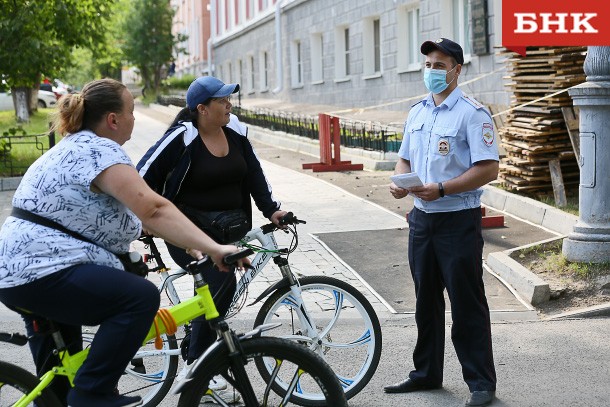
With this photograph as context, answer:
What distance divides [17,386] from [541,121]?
8.96 m

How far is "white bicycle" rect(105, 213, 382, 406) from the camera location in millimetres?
5430

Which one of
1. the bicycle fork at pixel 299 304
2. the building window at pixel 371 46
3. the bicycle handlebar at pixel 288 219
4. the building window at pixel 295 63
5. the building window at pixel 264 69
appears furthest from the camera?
the building window at pixel 264 69

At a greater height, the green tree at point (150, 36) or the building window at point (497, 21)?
the green tree at point (150, 36)

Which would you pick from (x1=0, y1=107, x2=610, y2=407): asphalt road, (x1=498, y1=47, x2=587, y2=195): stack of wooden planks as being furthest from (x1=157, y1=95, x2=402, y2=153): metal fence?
(x1=0, y1=107, x2=610, y2=407): asphalt road

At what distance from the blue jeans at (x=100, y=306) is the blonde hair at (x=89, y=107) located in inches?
24.6

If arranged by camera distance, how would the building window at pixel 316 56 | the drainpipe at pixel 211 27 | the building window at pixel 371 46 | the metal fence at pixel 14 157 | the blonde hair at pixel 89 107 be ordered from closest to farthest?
1. the blonde hair at pixel 89 107
2. the metal fence at pixel 14 157
3. the building window at pixel 371 46
4. the building window at pixel 316 56
5. the drainpipe at pixel 211 27

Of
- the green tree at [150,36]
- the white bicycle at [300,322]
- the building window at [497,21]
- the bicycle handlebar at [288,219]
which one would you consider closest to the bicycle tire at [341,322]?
the white bicycle at [300,322]

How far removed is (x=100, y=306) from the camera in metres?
3.96

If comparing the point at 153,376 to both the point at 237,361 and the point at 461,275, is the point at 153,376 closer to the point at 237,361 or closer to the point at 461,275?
the point at 237,361

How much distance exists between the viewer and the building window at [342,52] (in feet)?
99.6

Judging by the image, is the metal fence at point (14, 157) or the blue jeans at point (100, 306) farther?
the metal fence at point (14, 157)

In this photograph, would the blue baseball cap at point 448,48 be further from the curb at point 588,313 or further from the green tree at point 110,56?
the green tree at point 110,56

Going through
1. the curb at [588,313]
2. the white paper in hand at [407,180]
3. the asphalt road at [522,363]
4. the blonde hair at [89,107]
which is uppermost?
the blonde hair at [89,107]

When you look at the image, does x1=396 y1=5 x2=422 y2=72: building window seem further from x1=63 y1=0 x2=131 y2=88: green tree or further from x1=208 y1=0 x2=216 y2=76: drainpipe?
x1=208 y1=0 x2=216 y2=76: drainpipe
